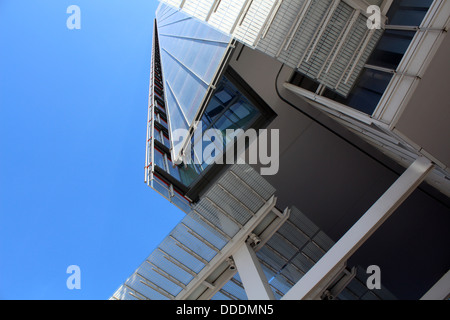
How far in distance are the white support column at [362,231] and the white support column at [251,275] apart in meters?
0.50

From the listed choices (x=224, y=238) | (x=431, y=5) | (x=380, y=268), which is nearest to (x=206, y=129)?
(x=224, y=238)

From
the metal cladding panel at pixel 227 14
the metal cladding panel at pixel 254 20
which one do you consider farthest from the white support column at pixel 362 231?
the metal cladding panel at pixel 227 14

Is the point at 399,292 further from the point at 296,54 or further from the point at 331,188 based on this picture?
the point at 296,54

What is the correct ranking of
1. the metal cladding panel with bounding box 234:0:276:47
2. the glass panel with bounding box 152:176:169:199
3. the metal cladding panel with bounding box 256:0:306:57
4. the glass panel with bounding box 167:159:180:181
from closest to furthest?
the metal cladding panel with bounding box 234:0:276:47, the metal cladding panel with bounding box 256:0:306:57, the glass panel with bounding box 152:176:169:199, the glass panel with bounding box 167:159:180:181

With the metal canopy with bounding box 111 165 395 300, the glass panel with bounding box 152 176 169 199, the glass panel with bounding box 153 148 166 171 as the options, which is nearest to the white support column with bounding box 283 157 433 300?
the metal canopy with bounding box 111 165 395 300

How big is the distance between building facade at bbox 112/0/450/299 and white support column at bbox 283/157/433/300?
21 mm

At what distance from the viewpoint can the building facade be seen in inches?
310

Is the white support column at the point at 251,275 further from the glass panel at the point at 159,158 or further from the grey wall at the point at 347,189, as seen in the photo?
the glass panel at the point at 159,158

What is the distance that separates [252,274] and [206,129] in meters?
4.51

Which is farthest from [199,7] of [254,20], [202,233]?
[202,233]

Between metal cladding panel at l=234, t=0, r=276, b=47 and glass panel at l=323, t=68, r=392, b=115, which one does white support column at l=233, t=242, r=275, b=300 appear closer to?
glass panel at l=323, t=68, r=392, b=115

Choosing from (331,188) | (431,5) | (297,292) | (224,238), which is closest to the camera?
(431,5)

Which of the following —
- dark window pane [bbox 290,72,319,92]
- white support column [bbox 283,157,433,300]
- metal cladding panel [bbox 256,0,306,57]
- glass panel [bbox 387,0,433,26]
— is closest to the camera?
glass panel [bbox 387,0,433,26]
